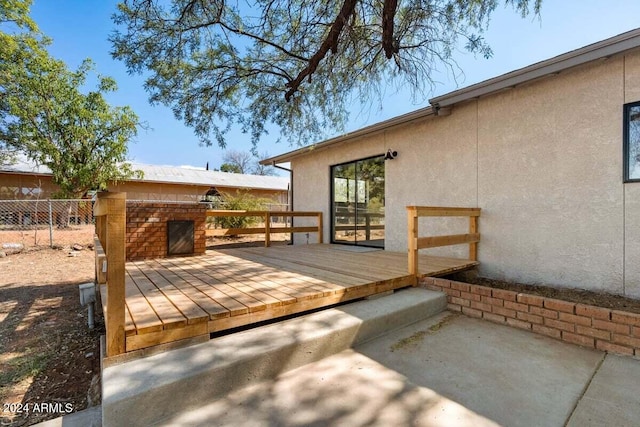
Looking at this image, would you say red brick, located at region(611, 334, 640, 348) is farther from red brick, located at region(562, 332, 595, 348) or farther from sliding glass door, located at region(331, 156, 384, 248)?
sliding glass door, located at region(331, 156, 384, 248)


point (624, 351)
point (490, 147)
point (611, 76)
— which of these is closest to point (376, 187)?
point (490, 147)

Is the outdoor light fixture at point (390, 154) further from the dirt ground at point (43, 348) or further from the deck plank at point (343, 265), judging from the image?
the dirt ground at point (43, 348)

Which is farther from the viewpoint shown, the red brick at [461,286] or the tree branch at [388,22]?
the tree branch at [388,22]

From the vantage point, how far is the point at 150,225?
520 cm

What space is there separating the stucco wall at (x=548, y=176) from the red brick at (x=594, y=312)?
4.63 ft

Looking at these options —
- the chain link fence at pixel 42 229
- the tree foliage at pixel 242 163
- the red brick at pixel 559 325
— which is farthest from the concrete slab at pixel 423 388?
the tree foliage at pixel 242 163

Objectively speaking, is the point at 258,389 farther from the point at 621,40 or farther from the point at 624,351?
the point at 621,40

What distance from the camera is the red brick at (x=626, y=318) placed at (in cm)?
267

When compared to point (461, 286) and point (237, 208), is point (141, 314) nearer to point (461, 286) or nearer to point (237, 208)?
point (461, 286)

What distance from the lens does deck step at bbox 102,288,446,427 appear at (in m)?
→ 1.79

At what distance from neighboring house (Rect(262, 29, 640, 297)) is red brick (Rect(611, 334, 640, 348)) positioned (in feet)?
4.70

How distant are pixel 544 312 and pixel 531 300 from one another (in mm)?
149

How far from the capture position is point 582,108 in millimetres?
4059

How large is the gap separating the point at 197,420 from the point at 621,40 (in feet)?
17.7
